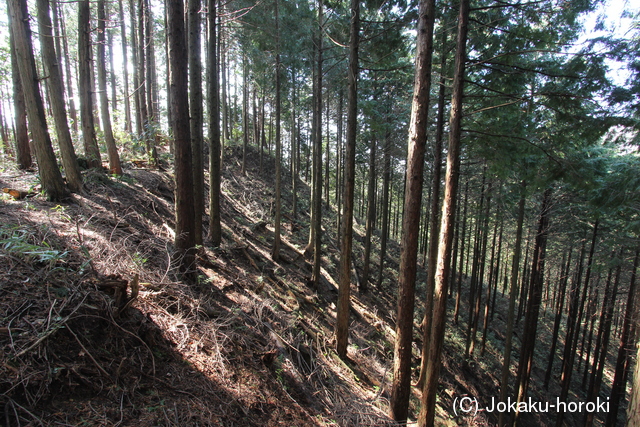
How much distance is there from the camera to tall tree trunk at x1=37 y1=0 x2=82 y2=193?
6.49 m

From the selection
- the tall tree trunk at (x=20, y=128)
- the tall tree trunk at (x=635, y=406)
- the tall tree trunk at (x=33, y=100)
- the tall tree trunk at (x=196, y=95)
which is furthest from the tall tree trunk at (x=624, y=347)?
the tall tree trunk at (x=20, y=128)

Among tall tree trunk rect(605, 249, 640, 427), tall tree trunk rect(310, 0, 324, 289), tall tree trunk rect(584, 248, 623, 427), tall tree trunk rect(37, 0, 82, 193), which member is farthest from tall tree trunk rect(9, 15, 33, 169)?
tall tree trunk rect(584, 248, 623, 427)

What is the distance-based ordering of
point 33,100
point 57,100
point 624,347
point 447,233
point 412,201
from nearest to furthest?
point 412,201
point 447,233
point 33,100
point 57,100
point 624,347

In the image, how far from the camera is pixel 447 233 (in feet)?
18.4

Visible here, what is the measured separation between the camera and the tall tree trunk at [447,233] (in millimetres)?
5512

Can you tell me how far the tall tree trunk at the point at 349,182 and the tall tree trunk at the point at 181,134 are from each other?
365 centimetres

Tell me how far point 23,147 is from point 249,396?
994 centimetres

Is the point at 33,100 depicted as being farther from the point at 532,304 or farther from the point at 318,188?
the point at 532,304

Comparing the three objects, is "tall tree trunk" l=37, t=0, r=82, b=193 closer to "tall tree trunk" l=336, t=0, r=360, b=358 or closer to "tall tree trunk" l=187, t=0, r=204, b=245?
"tall tree trunk" l=187, t=0, r=204, b=245

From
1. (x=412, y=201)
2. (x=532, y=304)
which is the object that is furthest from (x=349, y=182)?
(x=532, y=304)

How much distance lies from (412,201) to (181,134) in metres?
4.49

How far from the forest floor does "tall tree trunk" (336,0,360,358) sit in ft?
2.34

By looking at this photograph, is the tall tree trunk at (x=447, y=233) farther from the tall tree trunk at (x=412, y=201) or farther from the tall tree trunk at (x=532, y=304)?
the tall tree trunk at (x=532, y=304)

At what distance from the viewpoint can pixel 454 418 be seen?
30.4 ft
